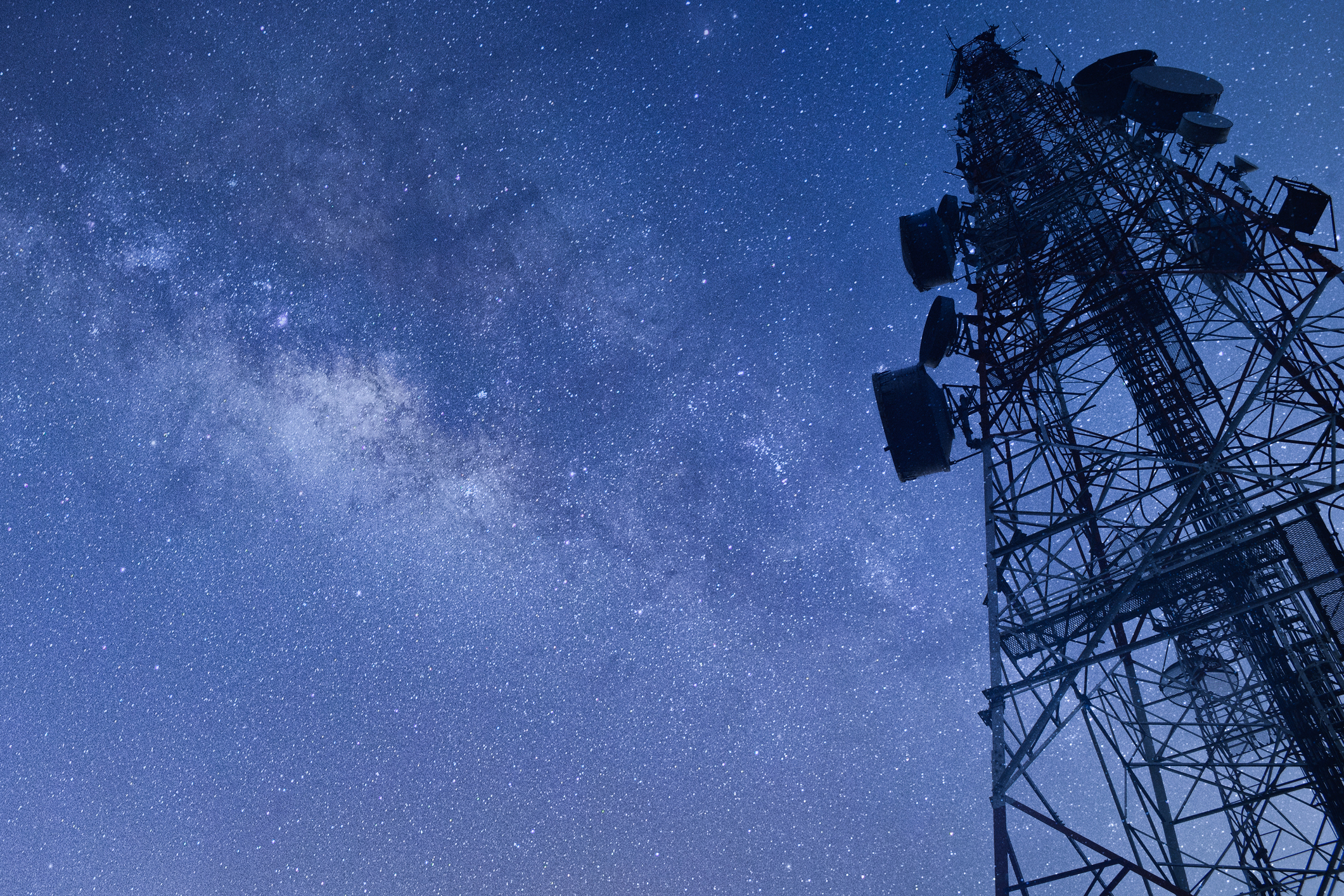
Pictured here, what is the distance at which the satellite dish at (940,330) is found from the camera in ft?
47.1

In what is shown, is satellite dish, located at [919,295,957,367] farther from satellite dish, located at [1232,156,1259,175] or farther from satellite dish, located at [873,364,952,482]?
satellite dish, located at [1232,156,1259,175]

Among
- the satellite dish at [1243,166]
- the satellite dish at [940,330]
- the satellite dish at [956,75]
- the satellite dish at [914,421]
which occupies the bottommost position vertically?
the satellite dish at [914,421]

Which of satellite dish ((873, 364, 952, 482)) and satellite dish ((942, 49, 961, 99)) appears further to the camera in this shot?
satellite dish ((942, 49, 961, 99))

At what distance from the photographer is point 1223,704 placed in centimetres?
1286

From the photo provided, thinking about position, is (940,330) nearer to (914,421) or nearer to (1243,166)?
(914,421)

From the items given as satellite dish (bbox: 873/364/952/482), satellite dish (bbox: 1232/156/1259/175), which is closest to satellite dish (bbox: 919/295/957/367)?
satellite dish (bbox: 873/364/952/482)

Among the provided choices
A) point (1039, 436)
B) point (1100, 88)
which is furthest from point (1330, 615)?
point (1100, 88)

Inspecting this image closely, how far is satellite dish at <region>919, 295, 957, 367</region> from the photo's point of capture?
14359mm

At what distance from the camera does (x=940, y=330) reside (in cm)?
1434

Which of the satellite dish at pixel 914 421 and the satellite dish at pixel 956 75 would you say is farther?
the satellite dish at pixel 956 75

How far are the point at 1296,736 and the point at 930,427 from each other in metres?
6.76

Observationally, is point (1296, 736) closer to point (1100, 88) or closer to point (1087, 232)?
point (1087, 232)

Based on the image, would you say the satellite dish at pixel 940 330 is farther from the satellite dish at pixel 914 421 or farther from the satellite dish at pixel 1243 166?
the satellite dish at pixel 1243 166

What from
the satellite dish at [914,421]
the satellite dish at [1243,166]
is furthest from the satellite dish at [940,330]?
the satellite dish at [1243,166]
